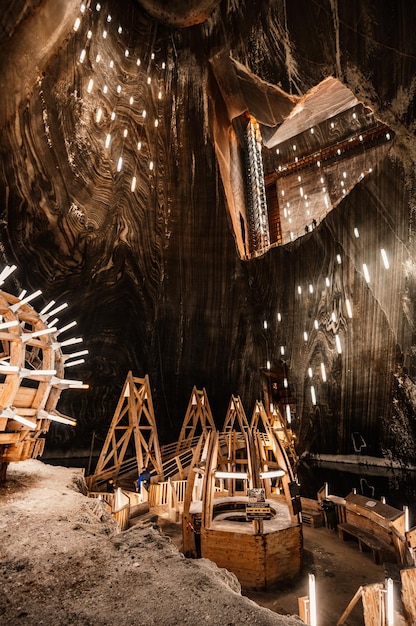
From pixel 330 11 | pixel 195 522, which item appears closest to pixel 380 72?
pixel 330 11

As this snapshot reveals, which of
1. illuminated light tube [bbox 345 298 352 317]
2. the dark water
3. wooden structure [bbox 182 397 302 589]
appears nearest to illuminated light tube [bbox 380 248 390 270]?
illuminated light tube [bbox 345 298 352 317]

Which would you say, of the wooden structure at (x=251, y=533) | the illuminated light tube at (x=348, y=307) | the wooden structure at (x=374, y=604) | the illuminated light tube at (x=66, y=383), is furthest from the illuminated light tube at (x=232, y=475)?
the illuminated light tube at (x=348, y=307)

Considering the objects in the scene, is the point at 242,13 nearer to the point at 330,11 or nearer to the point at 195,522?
the point at 330,11

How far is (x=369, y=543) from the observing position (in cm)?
778

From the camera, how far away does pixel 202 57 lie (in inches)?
702

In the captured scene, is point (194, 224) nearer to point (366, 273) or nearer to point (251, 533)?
point (366, 273)

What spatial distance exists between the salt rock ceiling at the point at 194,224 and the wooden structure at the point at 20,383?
792 centimetres

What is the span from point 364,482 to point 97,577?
723 inches

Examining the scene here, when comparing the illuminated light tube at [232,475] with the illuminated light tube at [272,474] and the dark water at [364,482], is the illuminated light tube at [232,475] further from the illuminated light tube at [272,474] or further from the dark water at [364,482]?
the dark water at [364,482]

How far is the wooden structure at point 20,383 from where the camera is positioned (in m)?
4.30

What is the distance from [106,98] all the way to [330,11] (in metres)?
10.1

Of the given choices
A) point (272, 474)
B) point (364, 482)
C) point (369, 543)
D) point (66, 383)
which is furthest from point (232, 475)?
point (364, 482)

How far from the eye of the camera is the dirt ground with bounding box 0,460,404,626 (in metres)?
2.22

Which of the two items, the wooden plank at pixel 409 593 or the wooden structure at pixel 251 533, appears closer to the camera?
the wooden plank at pixel 409 593
